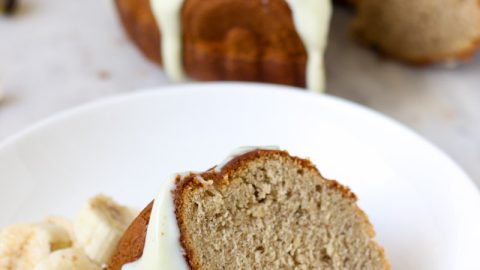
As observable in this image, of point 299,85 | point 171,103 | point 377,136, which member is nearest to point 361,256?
point 377,136

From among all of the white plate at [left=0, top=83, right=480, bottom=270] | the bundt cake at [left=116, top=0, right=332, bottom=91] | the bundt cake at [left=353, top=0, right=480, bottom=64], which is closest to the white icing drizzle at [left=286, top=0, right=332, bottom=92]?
the bundt cake at [left=116, top=0, right=332, bottom=91]

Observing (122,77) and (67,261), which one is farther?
(122,77)

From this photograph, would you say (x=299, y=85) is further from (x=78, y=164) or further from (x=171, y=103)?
(x=78, y=164)

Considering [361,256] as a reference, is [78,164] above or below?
above

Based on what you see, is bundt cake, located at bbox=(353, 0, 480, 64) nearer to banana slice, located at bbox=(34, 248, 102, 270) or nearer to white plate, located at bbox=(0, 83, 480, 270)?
white plate, located at bbox=(0, 83, 480, 270)

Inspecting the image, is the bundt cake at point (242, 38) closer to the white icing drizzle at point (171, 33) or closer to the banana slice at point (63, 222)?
the white icing drizzle at point (171, 33)

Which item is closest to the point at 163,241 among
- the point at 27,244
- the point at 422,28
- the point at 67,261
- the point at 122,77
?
the point at 67,261

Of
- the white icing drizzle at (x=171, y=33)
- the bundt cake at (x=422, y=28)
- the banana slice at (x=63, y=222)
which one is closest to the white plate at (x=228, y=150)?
the banana slice at (x=63, y=222)

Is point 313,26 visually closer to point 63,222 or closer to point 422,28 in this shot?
point 422,28
